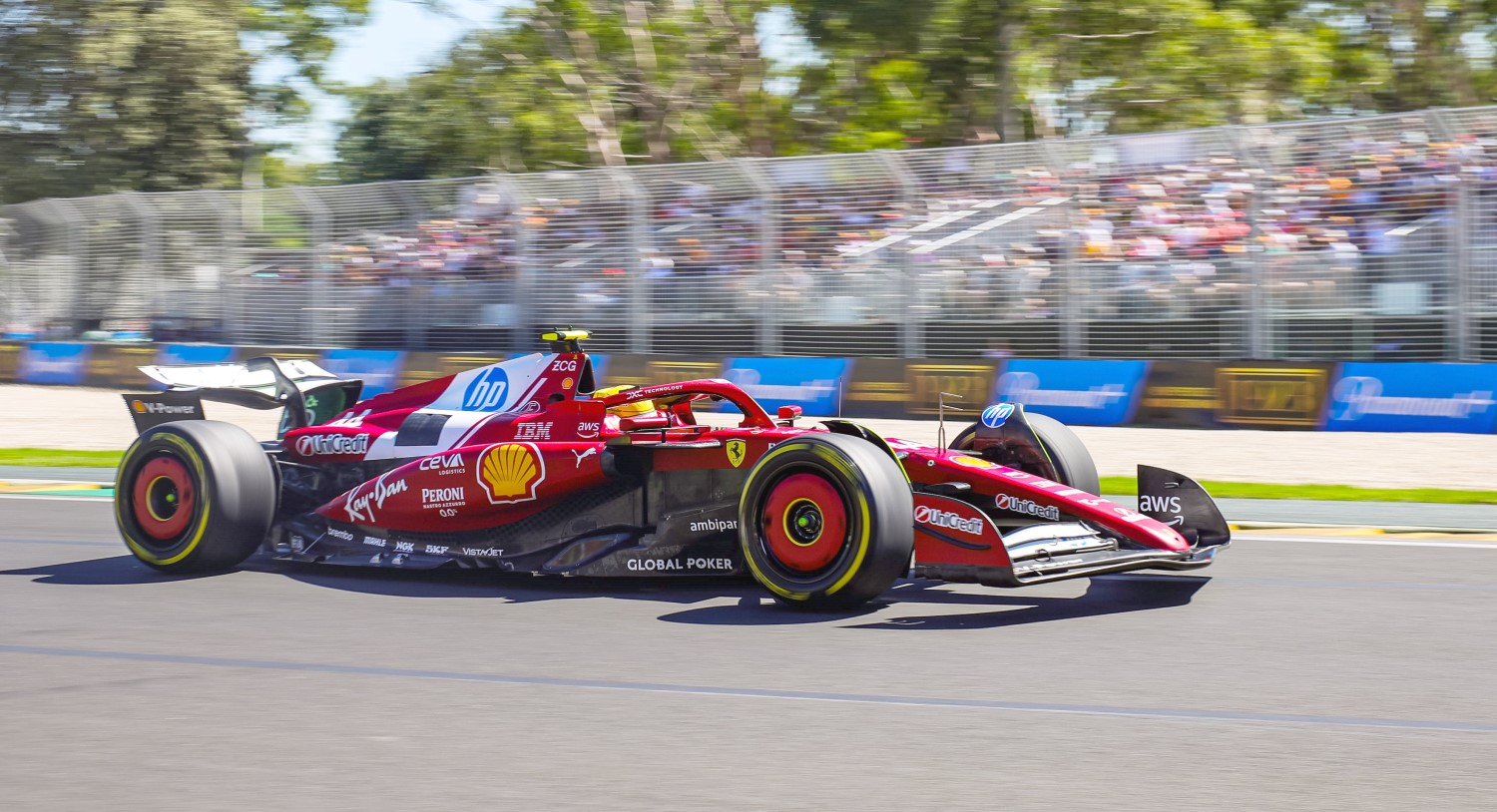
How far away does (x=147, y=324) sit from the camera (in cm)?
2255

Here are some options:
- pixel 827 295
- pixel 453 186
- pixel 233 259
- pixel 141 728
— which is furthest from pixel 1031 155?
pixel 141 728

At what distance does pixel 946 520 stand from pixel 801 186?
37.7ft

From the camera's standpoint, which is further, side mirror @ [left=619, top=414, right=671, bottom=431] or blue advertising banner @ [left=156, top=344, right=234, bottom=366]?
blue advertising banner @ [left=156, top=344, right=234, bottom=366]

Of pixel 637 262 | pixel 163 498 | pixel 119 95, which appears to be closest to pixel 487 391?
pixel 163 498

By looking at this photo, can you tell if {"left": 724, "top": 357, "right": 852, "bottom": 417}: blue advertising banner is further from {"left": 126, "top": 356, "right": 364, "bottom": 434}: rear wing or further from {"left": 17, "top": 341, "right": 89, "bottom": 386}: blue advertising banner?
{"left": 17, "top": 341, "right": 89, "bottom": 386}: blue advertising banner

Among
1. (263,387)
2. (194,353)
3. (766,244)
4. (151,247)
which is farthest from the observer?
(151,247)

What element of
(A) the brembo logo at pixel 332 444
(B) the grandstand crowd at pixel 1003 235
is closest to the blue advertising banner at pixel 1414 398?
(B) the grandstand crowd at pixel 1003 235

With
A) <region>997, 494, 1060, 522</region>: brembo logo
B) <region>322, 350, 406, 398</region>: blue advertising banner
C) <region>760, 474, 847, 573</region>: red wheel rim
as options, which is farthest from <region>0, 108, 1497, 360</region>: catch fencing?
<region>760, 474, 847, 573</region>: red wheel rim

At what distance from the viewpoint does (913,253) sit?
16312mm

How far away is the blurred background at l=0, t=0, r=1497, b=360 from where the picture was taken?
14.4 meters

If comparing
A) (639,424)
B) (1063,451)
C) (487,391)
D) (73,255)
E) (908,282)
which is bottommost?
(1063,451)

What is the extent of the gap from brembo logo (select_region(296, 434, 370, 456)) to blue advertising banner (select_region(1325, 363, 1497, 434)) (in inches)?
360

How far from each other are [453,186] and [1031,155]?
7472 mm

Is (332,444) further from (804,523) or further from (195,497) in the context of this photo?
(804,523)
